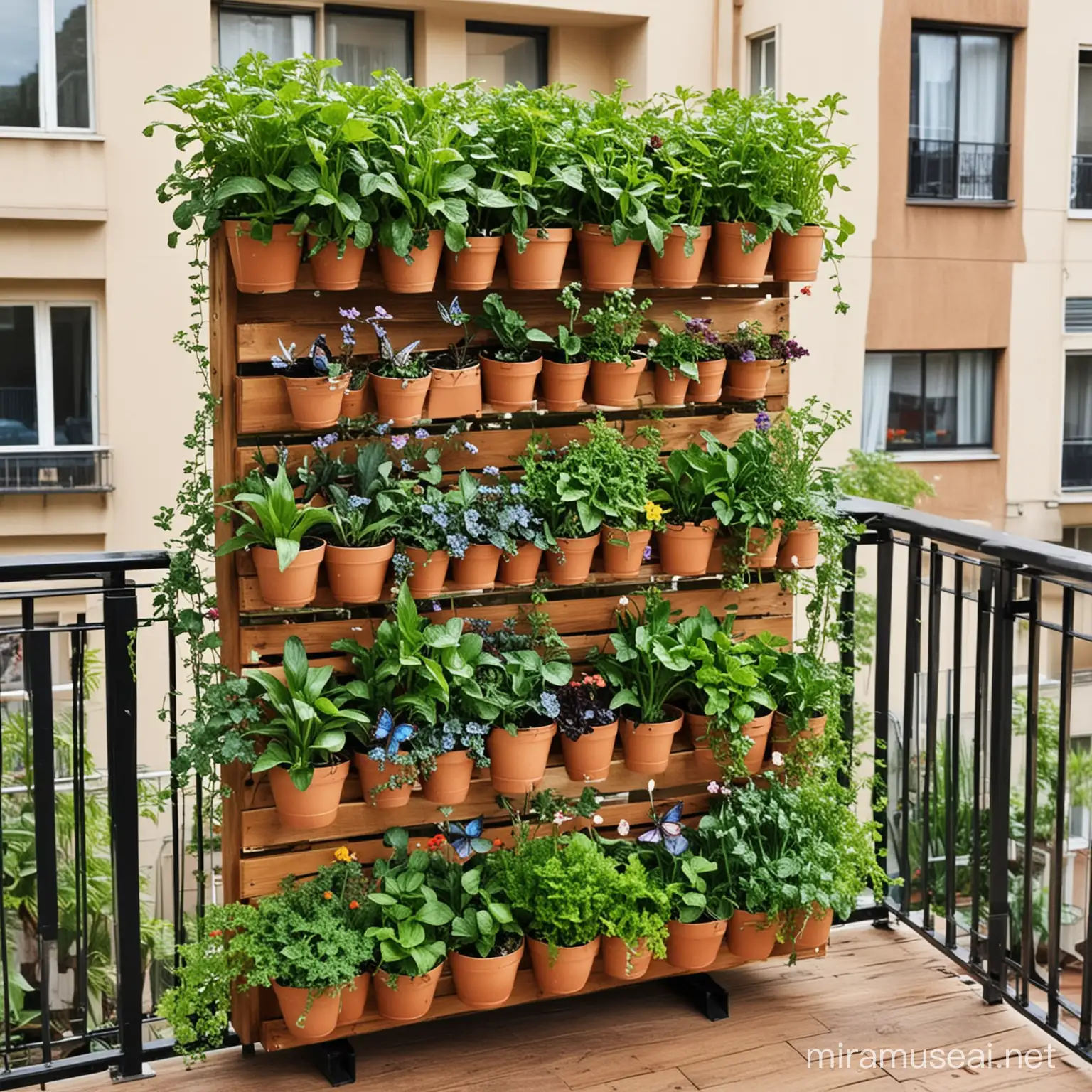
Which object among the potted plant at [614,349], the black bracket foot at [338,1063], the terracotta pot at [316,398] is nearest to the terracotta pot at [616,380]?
the potted plant at [614,349]

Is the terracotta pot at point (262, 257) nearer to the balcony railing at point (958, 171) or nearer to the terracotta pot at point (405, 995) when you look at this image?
the terracotta pot at point (405, 995)

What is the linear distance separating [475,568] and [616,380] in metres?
0.47

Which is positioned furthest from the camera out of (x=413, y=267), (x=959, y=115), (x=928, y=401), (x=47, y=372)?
(x=928, y=401)

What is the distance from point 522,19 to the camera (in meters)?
10.4

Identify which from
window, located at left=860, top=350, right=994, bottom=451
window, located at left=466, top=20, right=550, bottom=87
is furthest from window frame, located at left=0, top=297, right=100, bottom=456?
window, located at left=860, top=350, right=994, bottom=451

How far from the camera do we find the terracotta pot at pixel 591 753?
103 inches

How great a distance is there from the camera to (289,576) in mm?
2373

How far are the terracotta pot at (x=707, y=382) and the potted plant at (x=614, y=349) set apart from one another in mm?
148

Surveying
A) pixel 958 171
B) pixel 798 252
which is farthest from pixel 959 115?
pixel 798 252

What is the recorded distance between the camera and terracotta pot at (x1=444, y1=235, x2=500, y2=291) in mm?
2473

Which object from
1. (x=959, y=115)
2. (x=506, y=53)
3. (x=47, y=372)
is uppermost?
(x=506, y=53)

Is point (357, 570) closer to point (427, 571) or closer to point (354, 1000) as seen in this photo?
point (427, 571)

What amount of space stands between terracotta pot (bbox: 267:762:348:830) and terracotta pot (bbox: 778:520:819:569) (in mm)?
1020

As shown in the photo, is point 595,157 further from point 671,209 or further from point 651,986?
point 651,986
